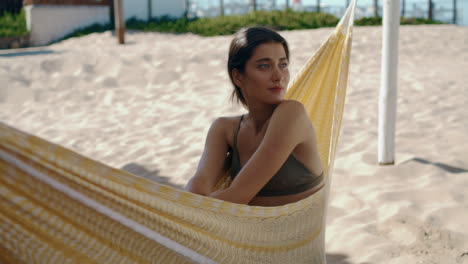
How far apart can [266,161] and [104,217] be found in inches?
18.1

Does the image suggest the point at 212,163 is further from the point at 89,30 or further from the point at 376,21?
the point at 89,30

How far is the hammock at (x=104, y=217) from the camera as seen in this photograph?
3.66ft

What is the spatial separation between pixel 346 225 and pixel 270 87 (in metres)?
0.90

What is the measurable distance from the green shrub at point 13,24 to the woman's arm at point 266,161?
35.9 feet

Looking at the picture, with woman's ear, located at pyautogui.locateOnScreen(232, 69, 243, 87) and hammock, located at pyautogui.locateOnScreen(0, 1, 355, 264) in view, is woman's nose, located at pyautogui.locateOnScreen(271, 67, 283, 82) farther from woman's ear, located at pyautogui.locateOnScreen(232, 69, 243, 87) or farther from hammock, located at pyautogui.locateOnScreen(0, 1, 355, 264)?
hammock, located at pyautogui.locateOnScreen(0, 1, 355, 264)

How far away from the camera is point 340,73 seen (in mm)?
1931

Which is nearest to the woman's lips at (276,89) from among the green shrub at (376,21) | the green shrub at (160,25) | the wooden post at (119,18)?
the wooden post at (119,18)

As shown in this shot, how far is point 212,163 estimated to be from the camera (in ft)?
5.29

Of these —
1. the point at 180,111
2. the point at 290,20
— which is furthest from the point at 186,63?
the point at 290,20

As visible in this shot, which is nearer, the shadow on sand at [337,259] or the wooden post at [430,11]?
the shadow on sand at [337,259]

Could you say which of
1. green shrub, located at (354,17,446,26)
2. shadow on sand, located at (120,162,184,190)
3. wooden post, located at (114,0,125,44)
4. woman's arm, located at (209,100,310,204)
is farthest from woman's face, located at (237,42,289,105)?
green shrub, located at (354,17,446,26)

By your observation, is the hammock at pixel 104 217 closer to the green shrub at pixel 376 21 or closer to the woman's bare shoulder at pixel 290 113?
the woman's bare shoulder at pixel 290 113

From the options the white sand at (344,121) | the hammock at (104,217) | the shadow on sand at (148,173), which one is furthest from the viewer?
the shadow on sand at (148,173)

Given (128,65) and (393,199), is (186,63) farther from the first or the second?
(393,199)
